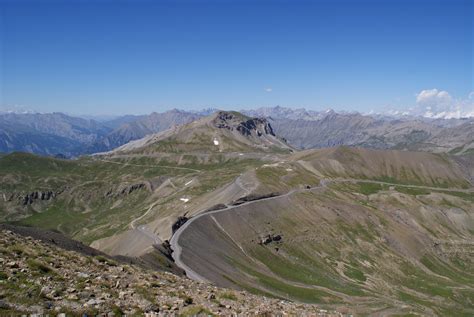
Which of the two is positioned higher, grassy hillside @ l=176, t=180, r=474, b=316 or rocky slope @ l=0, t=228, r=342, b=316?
rocky slope @ l=0, t=228, r=342, b=316

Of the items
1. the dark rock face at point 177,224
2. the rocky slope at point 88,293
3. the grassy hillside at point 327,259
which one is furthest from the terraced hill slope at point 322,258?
the rocky slope at point 88,293

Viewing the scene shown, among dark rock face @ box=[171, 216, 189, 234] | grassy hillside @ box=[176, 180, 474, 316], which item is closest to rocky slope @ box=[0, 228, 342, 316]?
grassy hillside @ box=[176, 180, 474, 316]

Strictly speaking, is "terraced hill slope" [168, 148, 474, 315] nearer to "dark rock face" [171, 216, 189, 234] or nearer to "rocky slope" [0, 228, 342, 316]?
"dark rock face" [171, 216, 189, 234]

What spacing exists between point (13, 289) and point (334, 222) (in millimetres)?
173059

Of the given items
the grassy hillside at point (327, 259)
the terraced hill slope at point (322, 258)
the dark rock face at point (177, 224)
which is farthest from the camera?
the dark rock face at point (177, 224)

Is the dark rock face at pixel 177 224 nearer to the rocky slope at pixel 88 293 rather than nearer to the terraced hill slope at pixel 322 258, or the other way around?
the terraced hill slope at pixel 322 258

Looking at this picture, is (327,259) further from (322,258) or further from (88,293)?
(88,293)

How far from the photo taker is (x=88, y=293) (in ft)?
81.1

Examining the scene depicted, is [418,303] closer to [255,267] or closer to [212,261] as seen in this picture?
[255,267]

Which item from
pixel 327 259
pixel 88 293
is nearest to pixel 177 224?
pixel 327 259

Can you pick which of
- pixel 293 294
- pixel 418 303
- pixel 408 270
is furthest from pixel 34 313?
pixel 408 270

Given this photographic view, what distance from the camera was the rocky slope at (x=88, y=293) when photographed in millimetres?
21531

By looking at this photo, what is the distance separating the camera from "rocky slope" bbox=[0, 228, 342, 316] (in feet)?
70.6

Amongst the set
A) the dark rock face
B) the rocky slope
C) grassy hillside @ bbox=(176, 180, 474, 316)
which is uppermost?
the rocky slope
